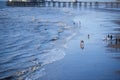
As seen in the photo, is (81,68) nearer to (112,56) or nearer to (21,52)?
(112,56)

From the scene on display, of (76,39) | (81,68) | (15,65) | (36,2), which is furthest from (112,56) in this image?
(36,2)

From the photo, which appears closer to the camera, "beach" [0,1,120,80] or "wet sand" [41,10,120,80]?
"wet sand" [41,10,120,80]

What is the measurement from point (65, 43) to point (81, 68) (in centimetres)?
1160

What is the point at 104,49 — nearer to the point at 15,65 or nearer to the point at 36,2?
the point at 15,65

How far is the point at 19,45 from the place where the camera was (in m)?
31.9

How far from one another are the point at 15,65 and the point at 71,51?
247 inches

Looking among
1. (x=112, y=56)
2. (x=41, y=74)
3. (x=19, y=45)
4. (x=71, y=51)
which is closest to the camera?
(x=41, y=74)


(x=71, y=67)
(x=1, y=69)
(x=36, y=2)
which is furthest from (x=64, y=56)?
(x=36, y=2)

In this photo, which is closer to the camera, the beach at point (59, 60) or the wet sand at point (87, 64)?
the wet sand at point (87, 64)

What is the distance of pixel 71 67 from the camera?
71.2ft

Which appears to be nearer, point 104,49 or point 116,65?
point 116,65

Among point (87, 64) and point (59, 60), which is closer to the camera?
point (87, 64)

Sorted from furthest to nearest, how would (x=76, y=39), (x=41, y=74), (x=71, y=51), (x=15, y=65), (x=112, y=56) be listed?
1. (x=76, y=39)
2. (x=71, y=51)
3. (x=112, y=56)
4. (x=15, y=65)
5. (x=41, y=74)

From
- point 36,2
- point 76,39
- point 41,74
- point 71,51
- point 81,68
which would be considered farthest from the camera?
point 36,2
